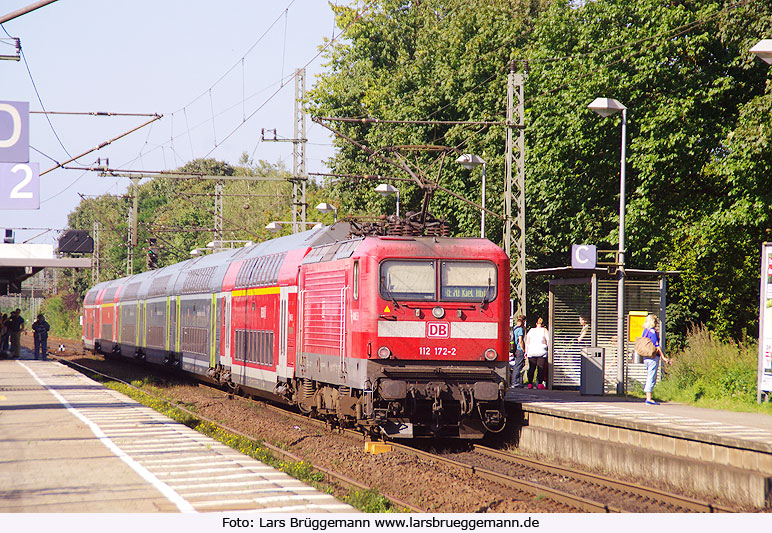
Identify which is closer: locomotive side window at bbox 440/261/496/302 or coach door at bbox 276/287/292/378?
locomotive side window at bbox 440/261/496/302

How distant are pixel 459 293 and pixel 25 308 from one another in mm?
133608

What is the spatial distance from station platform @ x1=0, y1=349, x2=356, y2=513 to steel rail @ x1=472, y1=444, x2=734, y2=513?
3.96 m

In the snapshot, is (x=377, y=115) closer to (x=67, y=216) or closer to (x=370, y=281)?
(x=370, y=281)

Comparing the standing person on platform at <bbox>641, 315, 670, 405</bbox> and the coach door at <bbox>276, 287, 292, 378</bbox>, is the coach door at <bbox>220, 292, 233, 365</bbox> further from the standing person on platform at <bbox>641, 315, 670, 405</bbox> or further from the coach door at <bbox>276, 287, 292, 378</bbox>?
the standing person on platform at <bbox>641, 315, 670, 405</bbox>

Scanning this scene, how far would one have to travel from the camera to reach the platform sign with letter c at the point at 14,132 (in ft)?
64.8

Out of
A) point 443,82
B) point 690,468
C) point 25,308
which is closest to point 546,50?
point 443,82

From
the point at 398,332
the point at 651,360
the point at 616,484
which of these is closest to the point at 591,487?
the point at 616,484

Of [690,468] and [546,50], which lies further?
[546,50]

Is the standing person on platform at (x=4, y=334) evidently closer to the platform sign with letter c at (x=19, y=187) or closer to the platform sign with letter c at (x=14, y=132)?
the platform sign with letter c at (x=19, y=187)

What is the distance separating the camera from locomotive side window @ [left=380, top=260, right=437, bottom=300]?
15.0 metres

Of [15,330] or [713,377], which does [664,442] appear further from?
[15,330]

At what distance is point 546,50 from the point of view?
35.4 meters

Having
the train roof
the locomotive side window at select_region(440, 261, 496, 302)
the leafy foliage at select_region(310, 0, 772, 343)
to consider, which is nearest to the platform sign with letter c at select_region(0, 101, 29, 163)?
the train roof

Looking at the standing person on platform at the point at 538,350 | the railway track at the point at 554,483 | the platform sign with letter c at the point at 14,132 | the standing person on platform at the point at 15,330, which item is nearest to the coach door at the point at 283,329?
the railway track at the point at 554,483
